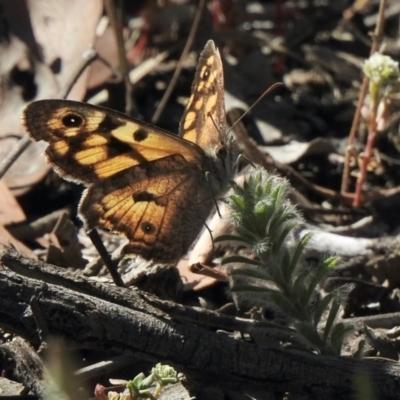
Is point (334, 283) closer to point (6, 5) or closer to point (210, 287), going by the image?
point (210, 287)

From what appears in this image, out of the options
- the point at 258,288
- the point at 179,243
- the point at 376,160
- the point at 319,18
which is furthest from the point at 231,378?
the point at 319,18

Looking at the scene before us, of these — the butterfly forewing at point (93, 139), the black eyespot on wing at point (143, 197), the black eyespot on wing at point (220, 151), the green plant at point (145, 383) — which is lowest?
the green plant at point (145, 383)

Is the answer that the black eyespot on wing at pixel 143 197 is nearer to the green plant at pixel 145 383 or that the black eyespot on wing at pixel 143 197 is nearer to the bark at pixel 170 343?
the bark at pixel 170 343

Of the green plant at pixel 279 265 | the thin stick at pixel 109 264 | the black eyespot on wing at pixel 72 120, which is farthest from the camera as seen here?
the black eyespot on wing at pixel 72 120

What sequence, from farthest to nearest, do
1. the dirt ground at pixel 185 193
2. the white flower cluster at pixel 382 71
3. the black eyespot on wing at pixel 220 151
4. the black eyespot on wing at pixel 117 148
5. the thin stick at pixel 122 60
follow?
the thin stick at pixel 122 60 → the white flower cluster at pixel 382 71 → the black eyespot on wing at pixel 220 151 → the black eyespot on wing at pixel 117 148 → the dirt ground at pixel 185 193

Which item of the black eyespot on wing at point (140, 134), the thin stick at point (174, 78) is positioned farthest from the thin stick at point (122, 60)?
the black eyespot on wing at point (140, 134)

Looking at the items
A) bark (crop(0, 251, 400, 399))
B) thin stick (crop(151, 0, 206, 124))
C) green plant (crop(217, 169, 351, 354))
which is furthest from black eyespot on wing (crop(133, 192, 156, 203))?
thin stick (crop(151, 0, 206, 124))

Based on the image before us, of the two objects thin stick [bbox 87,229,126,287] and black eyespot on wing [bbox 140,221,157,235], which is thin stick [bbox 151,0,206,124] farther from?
thin stick [bbox 87,229,126,287]

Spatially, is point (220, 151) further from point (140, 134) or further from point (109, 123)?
point (109, 123)
